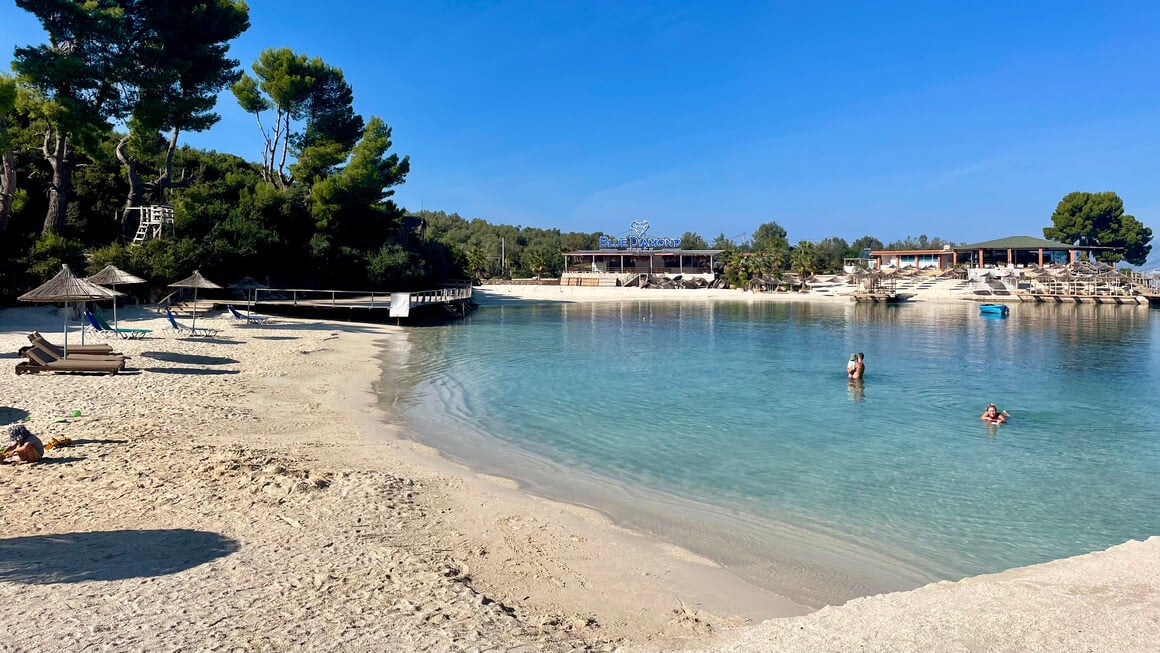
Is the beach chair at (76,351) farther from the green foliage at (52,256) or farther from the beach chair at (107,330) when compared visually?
the green foliage at (52,256)

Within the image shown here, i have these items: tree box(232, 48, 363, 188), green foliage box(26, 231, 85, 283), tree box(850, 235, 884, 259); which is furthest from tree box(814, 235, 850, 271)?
green foliage box(26, 231, 85, 283)

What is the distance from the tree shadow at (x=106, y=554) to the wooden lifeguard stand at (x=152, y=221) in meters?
28.0

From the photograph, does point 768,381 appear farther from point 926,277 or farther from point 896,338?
point 926,277

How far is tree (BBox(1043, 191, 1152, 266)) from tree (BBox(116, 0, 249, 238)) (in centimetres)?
10539

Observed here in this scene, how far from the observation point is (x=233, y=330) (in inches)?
939

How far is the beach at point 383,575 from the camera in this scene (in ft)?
15.1

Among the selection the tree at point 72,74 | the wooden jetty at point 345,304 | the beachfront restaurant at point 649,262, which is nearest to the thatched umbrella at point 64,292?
the tree at point 72,74

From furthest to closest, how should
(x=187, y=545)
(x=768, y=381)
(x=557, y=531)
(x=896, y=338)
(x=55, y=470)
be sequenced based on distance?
(x=896, y=338) → (x=768, y=381) → (x=55, y=470) → (x=557, y=531) → (x=187, y=545)

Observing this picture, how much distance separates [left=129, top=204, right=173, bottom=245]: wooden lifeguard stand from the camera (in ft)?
96.4

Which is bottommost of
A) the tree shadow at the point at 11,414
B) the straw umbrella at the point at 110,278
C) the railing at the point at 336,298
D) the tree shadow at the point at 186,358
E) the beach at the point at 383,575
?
the beach at the point at 383,575

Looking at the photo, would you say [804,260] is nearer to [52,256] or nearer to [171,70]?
[171,70]

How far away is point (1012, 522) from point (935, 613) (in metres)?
3.95

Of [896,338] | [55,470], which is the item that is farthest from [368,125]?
[55,470]

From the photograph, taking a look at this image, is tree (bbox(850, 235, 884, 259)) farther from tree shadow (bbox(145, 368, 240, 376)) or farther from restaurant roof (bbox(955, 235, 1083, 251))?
tree shadow (bbox(145, 368, 240, 376))
